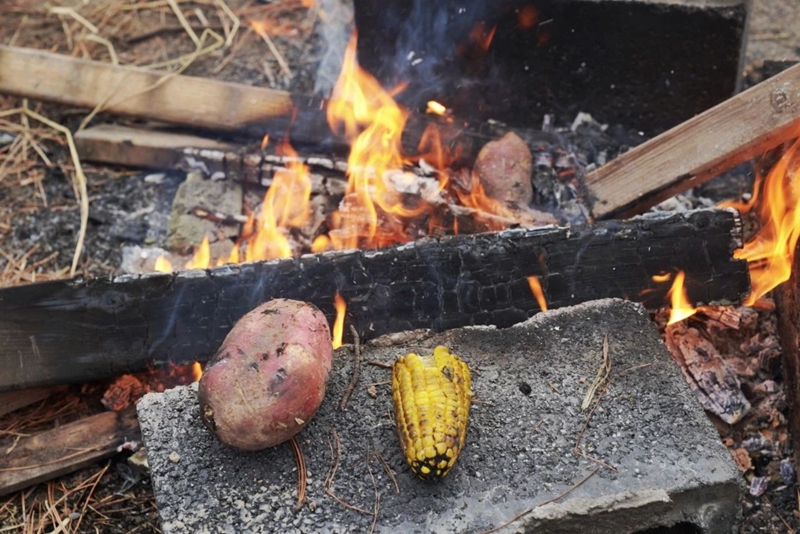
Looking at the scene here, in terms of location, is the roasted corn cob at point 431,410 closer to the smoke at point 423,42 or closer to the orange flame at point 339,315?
the orange flame at point 339,315

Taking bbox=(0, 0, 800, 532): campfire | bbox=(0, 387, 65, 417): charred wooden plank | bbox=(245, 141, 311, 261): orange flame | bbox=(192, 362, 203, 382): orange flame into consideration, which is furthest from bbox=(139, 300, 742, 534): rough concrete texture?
bbox=(245, 141, 311, 261): orange flame

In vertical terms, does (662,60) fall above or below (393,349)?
above

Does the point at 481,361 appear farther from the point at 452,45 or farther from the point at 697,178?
the point at 452,45

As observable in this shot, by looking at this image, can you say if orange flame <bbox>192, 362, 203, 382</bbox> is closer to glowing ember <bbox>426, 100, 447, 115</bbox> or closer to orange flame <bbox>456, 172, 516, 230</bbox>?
orange flame <bbox>456, 172, 516, 230</bbox>

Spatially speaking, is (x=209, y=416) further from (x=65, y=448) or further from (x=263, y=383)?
(x=65, y=448)

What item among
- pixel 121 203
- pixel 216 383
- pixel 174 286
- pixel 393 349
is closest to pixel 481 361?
pixel 393 349
